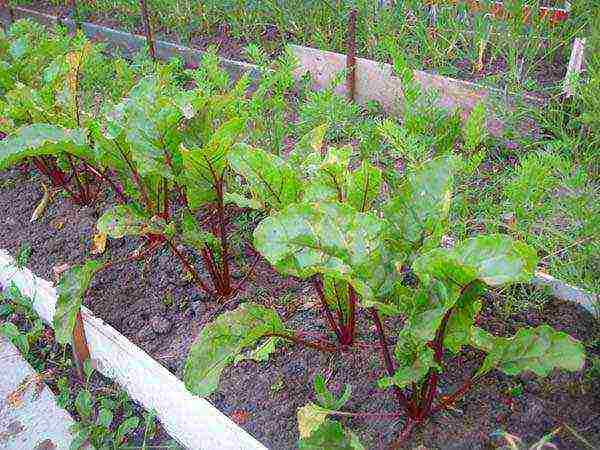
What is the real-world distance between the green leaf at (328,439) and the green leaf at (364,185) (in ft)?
2.17

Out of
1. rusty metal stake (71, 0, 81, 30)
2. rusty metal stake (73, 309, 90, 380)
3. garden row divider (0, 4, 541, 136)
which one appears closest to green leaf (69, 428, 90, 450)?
rusty metal stake (73, 309, 90, 380)

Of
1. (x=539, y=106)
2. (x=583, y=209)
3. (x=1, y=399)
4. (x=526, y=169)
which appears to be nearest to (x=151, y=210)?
(x=1, y=399)

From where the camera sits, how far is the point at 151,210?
252cm

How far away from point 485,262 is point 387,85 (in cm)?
283

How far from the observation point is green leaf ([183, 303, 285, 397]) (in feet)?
5.86

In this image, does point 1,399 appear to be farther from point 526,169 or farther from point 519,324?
point 526,169

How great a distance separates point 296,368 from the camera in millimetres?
2184

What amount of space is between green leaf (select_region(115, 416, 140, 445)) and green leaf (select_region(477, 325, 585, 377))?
51.1 inches

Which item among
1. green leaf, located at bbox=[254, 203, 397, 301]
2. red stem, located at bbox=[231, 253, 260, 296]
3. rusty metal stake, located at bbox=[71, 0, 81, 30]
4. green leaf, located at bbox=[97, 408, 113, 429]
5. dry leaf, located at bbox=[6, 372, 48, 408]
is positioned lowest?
dry leaf, located at bbox=[6, 372, 48, 408]

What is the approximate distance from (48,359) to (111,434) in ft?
1.97

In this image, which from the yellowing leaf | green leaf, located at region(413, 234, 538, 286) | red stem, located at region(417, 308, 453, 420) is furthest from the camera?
the yellowing leaf

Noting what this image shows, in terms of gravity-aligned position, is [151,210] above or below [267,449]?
above

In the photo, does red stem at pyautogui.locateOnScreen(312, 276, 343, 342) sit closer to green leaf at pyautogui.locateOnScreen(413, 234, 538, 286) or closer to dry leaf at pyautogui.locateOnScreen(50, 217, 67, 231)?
green leaf at pyautogui.locateOnScreen(413, 234, 538, 286)

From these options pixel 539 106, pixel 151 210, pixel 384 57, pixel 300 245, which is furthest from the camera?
pixel 384 57
